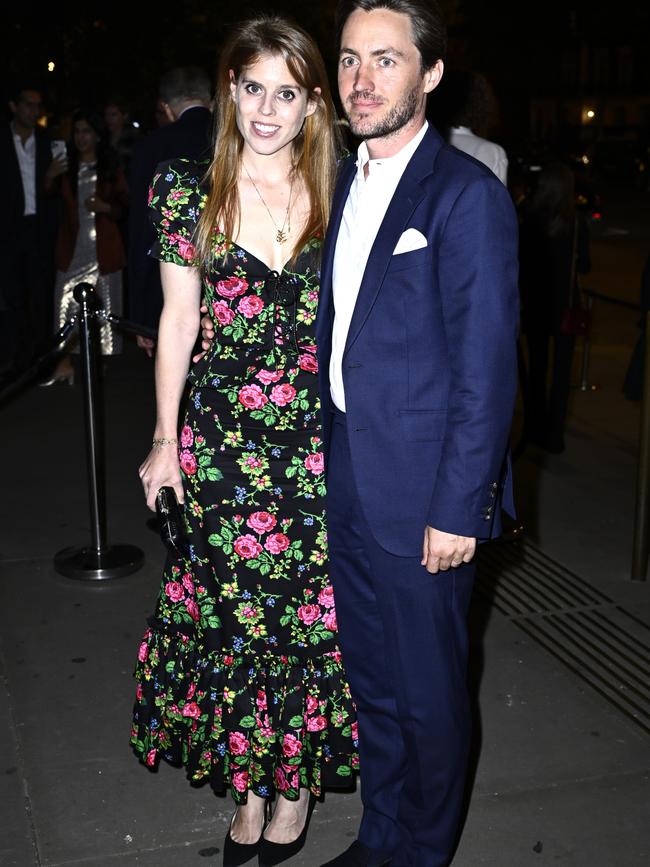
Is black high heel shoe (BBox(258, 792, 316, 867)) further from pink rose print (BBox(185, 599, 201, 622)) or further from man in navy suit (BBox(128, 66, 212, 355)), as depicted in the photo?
man in navy suit (BBox(128, 66, 212, 355))

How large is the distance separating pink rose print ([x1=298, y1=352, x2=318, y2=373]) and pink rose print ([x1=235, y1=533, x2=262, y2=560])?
48 cm

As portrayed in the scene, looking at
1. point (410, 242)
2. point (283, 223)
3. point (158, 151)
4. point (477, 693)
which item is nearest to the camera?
point (410, 242)

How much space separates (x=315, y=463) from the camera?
2.97 meters

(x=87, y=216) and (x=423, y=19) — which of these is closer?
(x=423, y=19)

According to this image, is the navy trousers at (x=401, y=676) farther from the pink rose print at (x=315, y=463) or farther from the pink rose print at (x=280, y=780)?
the pink rose print at (x=280, y=780)

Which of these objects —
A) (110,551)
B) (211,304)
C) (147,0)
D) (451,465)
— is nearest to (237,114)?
(211,304)

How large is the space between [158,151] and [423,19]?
3526mm

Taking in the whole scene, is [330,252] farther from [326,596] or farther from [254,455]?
[326,596]

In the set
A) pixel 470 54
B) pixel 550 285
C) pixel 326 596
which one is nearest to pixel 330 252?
pixel 326 596

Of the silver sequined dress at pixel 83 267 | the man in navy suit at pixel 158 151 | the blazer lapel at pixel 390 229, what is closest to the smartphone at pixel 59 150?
the silver sequined dress at pixel 83 267

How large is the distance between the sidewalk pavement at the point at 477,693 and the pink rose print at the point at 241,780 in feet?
0.70

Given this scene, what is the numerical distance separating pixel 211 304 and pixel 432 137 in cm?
75

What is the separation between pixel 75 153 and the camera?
8.84 m

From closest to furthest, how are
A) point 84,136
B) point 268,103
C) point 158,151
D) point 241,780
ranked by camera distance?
point 268,103
point 241,780
point 158,151
point 84,136
